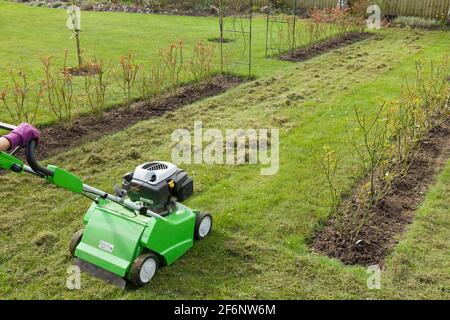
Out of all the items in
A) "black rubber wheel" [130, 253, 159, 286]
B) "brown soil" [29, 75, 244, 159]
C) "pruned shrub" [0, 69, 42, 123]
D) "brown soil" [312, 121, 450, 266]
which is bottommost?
"brown soil" [312, 121, 450, 266]

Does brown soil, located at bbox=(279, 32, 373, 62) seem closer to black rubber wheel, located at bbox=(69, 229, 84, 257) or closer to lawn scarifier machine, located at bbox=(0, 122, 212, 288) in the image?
lawn scarifier machine, located at bbox=(0, 122, 212, 288)

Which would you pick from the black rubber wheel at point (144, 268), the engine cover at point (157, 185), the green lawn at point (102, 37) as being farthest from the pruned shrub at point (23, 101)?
the black rubber wheel at point (144, 268)

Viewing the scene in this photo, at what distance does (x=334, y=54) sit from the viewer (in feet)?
42.4

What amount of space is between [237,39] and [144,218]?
1169 cm

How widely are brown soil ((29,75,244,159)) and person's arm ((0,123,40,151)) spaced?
3271 millimetres

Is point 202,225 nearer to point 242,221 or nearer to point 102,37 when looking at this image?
point 242,221

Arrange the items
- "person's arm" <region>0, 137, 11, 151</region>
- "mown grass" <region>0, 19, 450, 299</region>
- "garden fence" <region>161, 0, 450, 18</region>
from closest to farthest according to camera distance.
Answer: "person's arm" <region>0, 137, 11, 151</region> → "mown grass" <region>0, 19, 450, 299</region> → "garden fence" <region>161, 0, 450, 18</region>

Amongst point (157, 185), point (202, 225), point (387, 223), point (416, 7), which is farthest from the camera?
point (416, 7)

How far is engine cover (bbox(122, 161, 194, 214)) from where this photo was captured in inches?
157

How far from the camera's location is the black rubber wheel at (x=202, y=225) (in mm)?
4409

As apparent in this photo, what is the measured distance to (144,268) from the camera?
382 centimetres

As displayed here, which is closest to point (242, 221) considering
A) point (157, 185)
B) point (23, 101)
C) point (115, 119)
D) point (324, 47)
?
point (157, 185)

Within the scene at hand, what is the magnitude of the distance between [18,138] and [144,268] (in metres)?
1.38

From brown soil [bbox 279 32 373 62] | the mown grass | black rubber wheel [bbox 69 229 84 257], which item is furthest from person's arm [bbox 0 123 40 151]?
brown soil [bbox 279 32 373 62]
